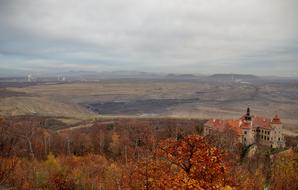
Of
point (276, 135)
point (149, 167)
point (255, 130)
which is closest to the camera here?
point (149, 167)

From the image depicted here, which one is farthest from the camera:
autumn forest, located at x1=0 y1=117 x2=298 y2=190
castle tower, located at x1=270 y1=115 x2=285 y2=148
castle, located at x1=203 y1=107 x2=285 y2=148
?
castle tower, located at x1=270 y1=115 x2=285 y2=148

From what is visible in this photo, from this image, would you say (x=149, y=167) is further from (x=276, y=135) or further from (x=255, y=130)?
(x=255, y=130)

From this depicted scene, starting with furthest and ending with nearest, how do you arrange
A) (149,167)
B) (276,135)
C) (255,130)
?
(255,130), (276,135), (149,167)

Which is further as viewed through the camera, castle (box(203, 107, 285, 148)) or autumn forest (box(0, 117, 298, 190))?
castle (box(203, 107, 285, 148))

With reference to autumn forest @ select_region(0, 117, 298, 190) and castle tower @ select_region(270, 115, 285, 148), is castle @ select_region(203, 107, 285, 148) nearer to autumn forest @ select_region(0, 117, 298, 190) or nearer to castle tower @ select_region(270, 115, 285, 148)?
castle tower @ select_region(270, 115, 285, 148)

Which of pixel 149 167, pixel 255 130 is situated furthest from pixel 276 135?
→ pixel 149 167

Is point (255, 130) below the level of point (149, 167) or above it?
below

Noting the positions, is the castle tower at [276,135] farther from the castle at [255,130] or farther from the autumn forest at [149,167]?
the autumn forest at [149,167]

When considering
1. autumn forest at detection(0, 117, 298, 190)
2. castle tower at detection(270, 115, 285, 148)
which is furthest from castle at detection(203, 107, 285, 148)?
autumn forest at detection(0, 117, 298, 190)

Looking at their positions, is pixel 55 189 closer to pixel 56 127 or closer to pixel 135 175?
pixel 135 175
